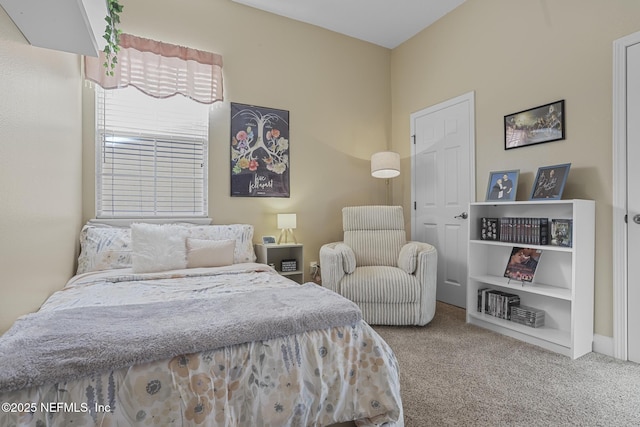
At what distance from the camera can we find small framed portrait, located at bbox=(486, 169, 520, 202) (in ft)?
8.80

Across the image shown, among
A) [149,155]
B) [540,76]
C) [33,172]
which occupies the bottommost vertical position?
[33,172]

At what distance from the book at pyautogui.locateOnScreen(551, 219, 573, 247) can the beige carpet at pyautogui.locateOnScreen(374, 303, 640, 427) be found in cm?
77

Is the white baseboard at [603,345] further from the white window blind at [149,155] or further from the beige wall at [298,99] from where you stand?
the white window blind at [149,155]

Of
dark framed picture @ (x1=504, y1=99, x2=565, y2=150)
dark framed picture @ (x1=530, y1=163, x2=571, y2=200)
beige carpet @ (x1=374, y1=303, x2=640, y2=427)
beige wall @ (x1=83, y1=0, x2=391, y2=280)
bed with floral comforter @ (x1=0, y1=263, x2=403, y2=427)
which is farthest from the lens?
beige wall @ (x1=83, y1=0, x2=391, y2=280)

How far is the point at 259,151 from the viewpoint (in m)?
3.40

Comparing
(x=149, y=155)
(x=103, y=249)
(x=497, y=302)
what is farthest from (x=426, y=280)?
(x=149, y=155)

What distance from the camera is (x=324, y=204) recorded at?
148 inches

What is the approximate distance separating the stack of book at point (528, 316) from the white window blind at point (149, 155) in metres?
2.87

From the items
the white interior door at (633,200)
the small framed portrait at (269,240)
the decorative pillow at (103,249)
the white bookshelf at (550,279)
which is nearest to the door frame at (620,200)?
the white interior door at (633,200)

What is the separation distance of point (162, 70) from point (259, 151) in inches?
44.4

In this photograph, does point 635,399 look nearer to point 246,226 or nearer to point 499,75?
point 499,75

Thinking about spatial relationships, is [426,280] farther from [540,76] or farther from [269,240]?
[540,76]

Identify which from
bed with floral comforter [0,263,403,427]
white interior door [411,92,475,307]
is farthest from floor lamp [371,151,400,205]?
bed with floral comforter [0,263,403,427]

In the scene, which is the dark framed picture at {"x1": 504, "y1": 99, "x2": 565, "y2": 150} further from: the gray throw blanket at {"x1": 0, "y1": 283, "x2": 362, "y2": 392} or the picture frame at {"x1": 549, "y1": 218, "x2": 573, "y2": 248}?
the gray throw blanket at {"x1": 0, "y1": 283, "x2": 362, "y2": 392}
